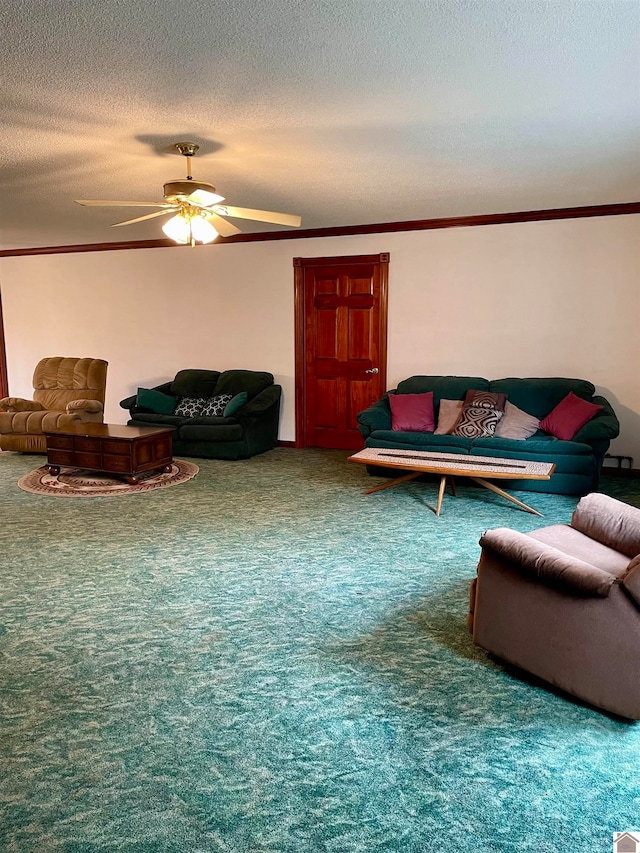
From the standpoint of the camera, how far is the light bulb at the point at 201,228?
417cm

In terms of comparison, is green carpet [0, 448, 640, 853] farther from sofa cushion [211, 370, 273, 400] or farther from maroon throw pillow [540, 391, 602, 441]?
sofa cushion [211, 370, 273, 400]

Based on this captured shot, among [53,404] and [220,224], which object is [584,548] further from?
[53,404]

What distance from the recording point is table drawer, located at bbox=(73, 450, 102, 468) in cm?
555

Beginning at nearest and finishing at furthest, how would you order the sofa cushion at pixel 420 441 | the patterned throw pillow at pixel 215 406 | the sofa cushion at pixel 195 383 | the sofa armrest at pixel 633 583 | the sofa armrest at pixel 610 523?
the sofa armrest at pixel 633 583 < the sofa armrest at pixel 610 523 < the sofa cushion at pixel 420 441 < the patterned throw pillow at pixel 215 406 < the sofa cushion at pixel 195 383

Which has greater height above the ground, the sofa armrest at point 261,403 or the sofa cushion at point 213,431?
the sofa armrest at point 261,403

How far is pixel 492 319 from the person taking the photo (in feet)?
20.5

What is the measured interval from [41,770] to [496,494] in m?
4.03

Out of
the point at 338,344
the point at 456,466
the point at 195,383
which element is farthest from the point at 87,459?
the point at 456,466

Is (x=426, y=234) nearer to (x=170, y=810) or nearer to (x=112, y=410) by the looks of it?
(x=112, y=410)

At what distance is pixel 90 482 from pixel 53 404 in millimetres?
2081

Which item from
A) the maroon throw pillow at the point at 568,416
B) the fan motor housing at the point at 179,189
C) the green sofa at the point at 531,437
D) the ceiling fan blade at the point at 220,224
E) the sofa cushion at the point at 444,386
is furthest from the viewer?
the sofa cushion at the point at 444,386

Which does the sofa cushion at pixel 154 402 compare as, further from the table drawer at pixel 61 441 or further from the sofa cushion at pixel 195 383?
the table drawer at pixel 61 441

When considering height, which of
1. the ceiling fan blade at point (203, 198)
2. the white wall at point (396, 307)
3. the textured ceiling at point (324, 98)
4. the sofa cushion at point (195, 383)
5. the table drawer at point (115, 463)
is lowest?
the table drawer at point (115, 463)

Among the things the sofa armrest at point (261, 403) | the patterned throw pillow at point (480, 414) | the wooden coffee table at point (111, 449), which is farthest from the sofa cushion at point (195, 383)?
the patterned throw pillow at point (480, 414)
